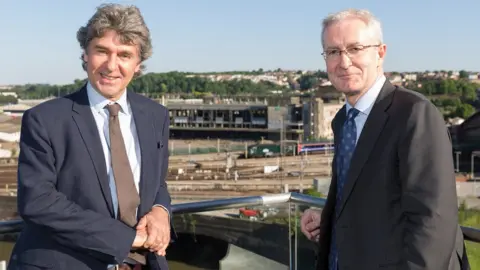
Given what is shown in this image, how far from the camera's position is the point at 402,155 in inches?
45.7

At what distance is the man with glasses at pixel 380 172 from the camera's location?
1.12 m

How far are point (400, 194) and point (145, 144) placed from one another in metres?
0.61

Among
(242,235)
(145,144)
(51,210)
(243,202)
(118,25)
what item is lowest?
(242,235)

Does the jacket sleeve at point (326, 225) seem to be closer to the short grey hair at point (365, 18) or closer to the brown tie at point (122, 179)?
the short grey hair at point (365, 18)

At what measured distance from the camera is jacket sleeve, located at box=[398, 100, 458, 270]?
43.5 inches

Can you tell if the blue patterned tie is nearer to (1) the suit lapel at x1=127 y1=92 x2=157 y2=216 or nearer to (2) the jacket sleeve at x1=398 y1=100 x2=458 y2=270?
(2) the jacket sleeve at x1=398 y1=100 x2=458 y2=270

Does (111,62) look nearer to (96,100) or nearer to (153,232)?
(96,100)

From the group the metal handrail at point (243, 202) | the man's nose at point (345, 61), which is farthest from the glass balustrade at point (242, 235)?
the man's nose at point (345, 61)

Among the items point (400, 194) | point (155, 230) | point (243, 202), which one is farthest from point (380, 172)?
point (243, 202)

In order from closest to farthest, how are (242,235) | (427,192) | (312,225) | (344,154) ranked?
(427,192) → (344,154) → (312,225) → (242,235)

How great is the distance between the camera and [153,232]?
4.31 ft

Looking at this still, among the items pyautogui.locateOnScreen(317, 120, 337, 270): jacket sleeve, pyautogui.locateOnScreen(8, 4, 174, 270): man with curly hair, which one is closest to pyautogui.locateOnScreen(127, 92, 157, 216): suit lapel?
pyautogui.locateOnScreen(8, 4, 174, 270): man with curly hair

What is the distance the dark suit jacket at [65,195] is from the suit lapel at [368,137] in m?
0.50

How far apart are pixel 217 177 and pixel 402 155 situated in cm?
2619
